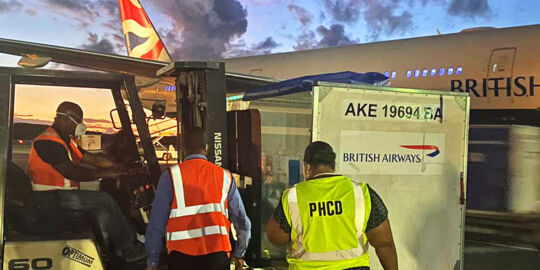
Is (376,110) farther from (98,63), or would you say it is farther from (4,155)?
(98,63)

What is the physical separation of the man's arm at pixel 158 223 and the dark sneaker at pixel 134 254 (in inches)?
25.8

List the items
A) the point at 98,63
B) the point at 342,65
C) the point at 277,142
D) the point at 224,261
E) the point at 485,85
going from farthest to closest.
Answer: the point at 342,65, the point at 98,63, the point at 485,85, the point at 277,142, the point at 224,261

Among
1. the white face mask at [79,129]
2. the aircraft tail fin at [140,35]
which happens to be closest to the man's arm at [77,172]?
the white face mask at [79,129]

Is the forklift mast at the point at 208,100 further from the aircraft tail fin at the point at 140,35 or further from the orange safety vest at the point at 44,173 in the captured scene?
the aircraft tail fin at the point at 140,35

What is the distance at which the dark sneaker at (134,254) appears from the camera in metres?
3.61

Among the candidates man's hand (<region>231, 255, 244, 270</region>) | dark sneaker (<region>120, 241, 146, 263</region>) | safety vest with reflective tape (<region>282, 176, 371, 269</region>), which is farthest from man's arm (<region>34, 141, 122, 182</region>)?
safety vest with reflective tape (<region>282, 176, 371, 269</region>)

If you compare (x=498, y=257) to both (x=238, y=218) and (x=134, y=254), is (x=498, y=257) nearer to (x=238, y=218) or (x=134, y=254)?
(x=238, y=218)

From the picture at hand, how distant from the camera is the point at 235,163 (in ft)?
14.9

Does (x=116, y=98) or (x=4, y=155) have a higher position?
(x=116, y=98)

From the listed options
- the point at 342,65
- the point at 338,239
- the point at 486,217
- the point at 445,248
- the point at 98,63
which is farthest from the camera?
the point at 342,65

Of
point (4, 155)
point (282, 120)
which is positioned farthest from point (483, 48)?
point (4, 155)

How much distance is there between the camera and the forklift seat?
3426mm

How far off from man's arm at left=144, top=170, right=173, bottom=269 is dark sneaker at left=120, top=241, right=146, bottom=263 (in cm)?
66

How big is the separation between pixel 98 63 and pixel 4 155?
938 cm
